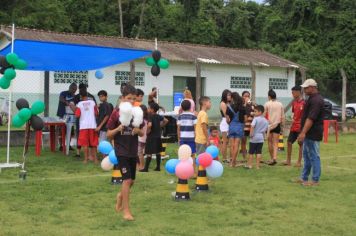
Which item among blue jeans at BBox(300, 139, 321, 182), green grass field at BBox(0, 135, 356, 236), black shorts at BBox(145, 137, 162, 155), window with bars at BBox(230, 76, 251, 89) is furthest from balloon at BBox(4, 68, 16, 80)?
window with bars at BBox(230, 76, 251, 89)

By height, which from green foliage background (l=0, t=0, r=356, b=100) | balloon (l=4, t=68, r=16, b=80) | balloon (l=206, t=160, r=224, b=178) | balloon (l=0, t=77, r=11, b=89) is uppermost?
green foliage background (l=0, t=0, r=356, b=100)

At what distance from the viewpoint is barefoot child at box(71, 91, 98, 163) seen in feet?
40.5

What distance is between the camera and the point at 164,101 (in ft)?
81.9

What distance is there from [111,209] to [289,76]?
24.3 metres

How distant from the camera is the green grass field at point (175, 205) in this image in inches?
255

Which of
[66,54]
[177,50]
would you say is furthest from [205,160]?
[177,50]

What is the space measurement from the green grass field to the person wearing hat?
48cm

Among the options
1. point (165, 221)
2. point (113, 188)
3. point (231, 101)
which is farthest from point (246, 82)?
point (165, 221)

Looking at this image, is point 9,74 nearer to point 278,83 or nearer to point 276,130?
point 276,130

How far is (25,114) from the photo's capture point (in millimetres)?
9633

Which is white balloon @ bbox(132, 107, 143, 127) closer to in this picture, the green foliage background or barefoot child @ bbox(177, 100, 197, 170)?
barefoot child @ bbox(177, 100, 197, 170)

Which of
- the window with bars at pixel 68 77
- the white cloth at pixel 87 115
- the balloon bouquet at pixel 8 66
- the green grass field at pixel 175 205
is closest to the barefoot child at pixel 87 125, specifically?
the white cloth at pixel 87 115

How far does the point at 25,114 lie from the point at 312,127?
16.8 ft

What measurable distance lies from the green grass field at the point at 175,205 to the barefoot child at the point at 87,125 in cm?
108
